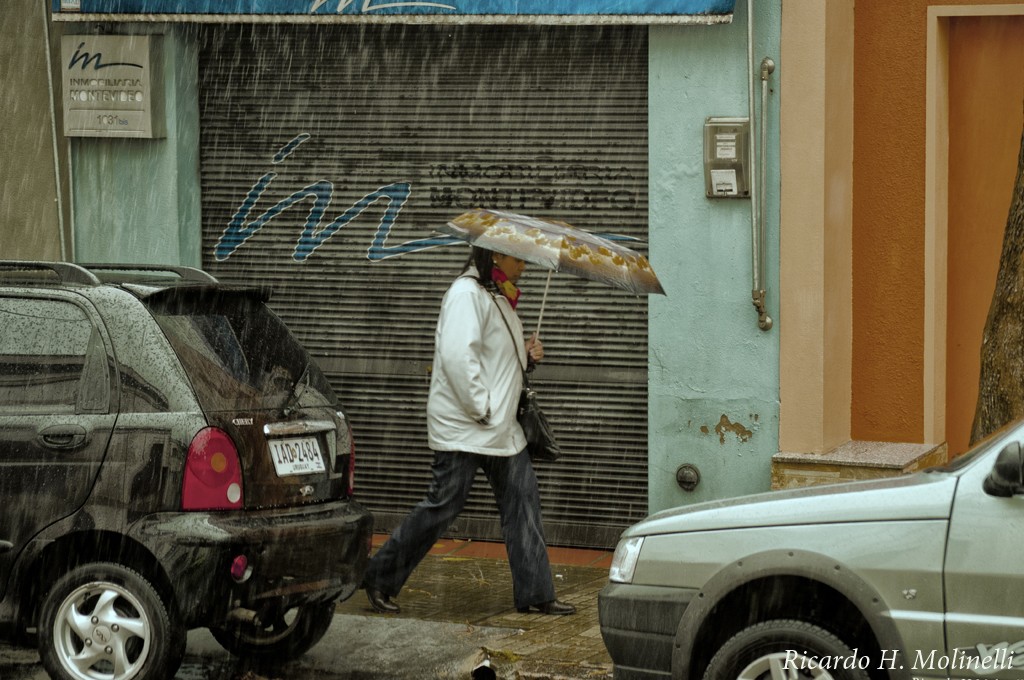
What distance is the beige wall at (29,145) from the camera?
1101 cm

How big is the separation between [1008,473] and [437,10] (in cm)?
590

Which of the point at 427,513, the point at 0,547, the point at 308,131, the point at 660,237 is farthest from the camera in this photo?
the point at 308,131

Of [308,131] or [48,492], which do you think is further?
[308,131]

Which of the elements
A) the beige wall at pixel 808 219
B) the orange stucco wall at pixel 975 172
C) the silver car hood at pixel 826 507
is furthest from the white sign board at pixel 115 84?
the silver car hood at pixel 826 507

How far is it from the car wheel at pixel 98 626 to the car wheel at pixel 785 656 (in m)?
2.29

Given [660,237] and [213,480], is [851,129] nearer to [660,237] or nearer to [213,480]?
[660,237]

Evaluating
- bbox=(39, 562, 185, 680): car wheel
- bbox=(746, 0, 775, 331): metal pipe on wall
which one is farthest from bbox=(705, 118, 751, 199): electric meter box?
bbox=(39, 562, 185, 680): car wheel

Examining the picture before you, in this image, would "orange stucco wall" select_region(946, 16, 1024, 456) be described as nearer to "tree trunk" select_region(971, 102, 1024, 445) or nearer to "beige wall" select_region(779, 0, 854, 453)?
"beige wall" select_region(779, 0, 854, 453)

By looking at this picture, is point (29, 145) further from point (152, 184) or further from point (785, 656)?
point (785, 656)

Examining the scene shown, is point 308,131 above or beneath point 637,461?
above

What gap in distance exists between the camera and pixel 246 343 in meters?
6.97

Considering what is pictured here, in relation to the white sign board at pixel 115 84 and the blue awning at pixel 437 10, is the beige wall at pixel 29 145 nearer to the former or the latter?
the white sign board at pixel 115 84

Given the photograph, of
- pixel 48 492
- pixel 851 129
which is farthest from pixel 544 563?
pixel 851 129

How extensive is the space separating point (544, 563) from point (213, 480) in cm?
225
